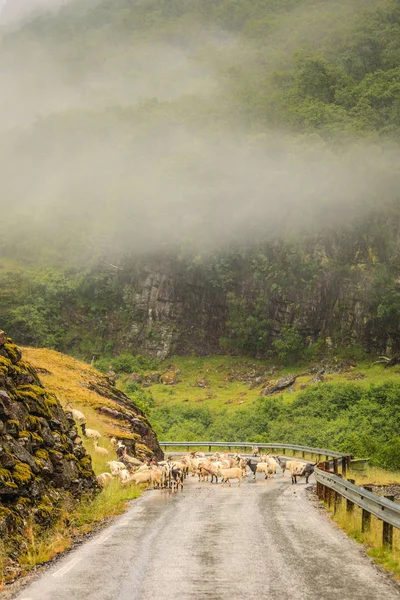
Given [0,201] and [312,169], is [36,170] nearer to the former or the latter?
[0,201]

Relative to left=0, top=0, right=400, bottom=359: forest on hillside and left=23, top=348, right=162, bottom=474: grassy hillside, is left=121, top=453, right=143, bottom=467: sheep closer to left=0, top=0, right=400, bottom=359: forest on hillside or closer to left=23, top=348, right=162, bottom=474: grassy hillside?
left=23, top=348, right=162, bottom=474: grassy hillside

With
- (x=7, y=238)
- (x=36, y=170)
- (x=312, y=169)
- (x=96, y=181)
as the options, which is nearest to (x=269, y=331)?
(x=312, y=169)

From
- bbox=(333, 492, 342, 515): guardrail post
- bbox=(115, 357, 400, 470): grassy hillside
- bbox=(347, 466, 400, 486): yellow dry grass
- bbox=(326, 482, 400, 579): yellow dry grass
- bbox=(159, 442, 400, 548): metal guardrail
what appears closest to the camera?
bbox=(326, 482, 400, 579): yellow dry grass

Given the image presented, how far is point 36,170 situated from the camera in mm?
173375

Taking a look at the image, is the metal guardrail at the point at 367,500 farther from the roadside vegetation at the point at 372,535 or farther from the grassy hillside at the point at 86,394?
the grassy hillside at the point at 86,394

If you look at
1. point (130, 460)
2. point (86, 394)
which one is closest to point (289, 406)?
point (86, 394)

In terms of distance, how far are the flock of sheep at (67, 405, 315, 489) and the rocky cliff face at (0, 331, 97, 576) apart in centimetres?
282

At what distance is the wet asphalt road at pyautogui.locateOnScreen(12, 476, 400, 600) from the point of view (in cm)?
893

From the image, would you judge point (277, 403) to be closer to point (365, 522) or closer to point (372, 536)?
point (365, 522)

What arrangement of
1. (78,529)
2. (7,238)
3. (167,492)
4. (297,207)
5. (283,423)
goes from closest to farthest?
(78,529) → (167,492) → (283,423) → (297,207) → (7,238)

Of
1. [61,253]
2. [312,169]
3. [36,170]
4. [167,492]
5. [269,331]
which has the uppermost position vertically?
[36,170]

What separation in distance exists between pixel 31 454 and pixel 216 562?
5882 millimetres

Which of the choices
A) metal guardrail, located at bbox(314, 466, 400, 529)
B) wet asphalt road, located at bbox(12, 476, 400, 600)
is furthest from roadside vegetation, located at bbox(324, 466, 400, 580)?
metal guardrail, located at bbox(314, 466, 400, 529)

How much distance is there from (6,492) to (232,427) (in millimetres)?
47223
